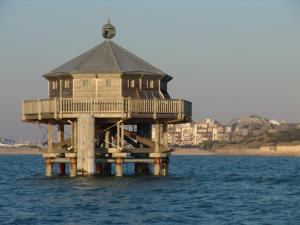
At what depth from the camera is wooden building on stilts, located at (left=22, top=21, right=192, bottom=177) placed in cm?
6525

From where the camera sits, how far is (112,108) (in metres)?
65.2

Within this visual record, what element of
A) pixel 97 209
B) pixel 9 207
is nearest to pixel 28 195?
pixel 9 207

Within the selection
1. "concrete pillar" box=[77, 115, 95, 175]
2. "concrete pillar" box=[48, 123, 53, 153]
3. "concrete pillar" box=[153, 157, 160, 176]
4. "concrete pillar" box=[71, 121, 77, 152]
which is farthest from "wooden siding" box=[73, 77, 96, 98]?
"concrete pillar" box=[153, 157, 160, 176]

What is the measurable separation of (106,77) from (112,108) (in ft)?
9.25

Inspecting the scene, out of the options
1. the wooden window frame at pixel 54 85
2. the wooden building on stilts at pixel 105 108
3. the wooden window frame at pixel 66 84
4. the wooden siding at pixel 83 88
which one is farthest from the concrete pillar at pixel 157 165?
Result: the wooden window frame at pixel 54 85

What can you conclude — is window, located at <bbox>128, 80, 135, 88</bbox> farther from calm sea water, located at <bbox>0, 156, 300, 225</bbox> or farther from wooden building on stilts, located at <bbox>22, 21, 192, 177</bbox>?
calm sea water, located at <bbox>0, 156, 300, 225</bbox>

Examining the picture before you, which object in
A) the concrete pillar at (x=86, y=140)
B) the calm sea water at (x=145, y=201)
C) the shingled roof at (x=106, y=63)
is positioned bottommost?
the calm sea water at (x=145, y=201)

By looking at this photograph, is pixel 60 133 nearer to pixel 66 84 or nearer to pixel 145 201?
pixel 66 84

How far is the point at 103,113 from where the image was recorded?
65125 mm

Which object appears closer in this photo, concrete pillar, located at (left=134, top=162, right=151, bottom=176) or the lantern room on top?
the lantern room on top

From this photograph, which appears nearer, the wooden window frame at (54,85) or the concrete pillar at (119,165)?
the concrete pillar at (119,165)

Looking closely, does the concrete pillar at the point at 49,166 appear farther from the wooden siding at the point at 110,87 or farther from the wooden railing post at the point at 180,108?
the wooden railing post at the point at 180,108

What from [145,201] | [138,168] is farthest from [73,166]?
[145,201]

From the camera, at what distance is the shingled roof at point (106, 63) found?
2655 inches
